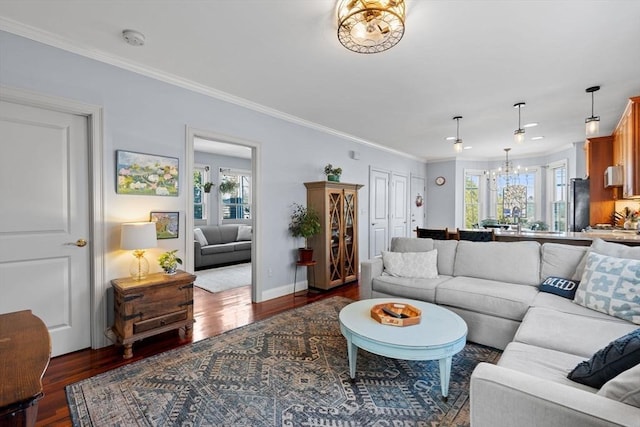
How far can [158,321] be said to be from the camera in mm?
2693

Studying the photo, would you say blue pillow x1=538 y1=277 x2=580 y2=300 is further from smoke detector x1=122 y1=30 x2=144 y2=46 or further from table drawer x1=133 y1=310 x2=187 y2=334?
smoke detector x1=122 y1=30 x2=144 y2=46

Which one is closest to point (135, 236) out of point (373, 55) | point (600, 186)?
point (373, 55)

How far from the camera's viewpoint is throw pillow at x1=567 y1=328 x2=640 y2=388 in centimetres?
109

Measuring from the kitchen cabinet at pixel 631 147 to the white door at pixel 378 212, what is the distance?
3.67m

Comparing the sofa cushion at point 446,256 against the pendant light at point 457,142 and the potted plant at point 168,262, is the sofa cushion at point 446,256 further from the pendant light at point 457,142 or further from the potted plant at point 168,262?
the potted plant at point 168,262

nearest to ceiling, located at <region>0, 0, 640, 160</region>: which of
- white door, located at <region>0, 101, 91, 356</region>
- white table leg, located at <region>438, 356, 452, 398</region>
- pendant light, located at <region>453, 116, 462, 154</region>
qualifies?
pendant light, located at <region>453, 116, 462, 154</region>

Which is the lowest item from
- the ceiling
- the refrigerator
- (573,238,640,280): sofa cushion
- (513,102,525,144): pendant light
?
(573,238,640,280): sofa cushion

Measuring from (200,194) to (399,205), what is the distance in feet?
15.4

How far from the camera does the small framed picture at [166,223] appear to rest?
117 inches

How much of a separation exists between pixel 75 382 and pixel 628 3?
4545 millimetres

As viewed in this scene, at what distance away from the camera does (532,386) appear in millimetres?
1116

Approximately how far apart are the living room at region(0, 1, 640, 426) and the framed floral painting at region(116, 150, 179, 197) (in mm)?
66

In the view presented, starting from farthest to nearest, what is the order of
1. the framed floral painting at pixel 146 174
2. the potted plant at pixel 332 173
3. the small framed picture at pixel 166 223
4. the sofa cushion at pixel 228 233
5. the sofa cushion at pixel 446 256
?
1. the sofa cushion at pixel 228 233
2. the potted plant at pixel 332 173
3. the sofa cushion at pixel 446 256
4. the small framed picture at pixel 166 223
5. the framed floral painting at pixel 146 174

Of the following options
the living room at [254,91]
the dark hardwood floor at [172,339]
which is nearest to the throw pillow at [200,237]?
the dark hardwood floor at [172,339]
